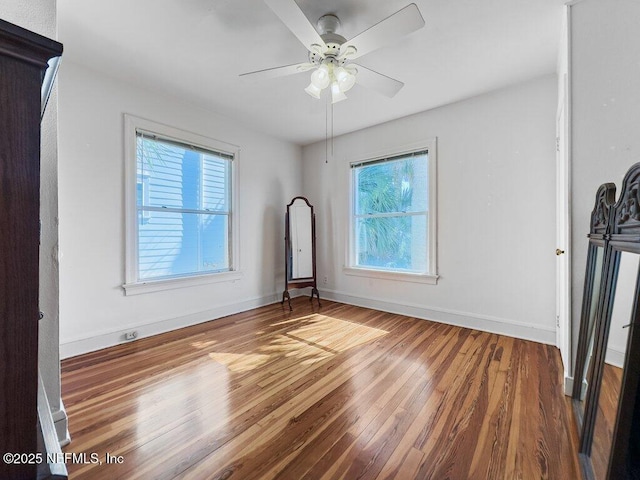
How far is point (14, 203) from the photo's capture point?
0.46m

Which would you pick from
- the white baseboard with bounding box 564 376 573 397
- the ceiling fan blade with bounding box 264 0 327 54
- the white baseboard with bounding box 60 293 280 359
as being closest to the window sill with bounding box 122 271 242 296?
the white baseboard with bounding box 60 293 280 359

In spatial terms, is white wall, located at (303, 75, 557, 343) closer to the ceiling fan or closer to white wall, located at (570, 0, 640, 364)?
white wall, located at (570, 0, 640, 364)

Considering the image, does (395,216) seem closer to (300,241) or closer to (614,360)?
(300,241)

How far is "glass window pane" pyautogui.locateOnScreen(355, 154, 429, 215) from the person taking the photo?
11.2 feet

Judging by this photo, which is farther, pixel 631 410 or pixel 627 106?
pixel 627 106

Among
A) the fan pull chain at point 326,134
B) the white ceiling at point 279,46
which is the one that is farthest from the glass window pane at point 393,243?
the white ceiling at point 279,46

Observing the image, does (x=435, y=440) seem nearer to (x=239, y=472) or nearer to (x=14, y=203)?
(x=239, y=472)

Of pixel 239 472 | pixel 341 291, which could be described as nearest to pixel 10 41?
pixel 239 472

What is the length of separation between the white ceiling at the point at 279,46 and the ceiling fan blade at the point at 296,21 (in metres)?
0.25

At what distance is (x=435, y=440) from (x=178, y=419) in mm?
1415

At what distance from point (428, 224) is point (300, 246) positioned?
1807 millimetres

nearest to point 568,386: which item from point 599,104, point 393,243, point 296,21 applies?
point 599,104

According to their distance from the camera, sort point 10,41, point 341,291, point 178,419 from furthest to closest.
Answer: point 341,291 < point 178,419 < point 10,41

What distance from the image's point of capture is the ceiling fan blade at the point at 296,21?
4.62 ft
